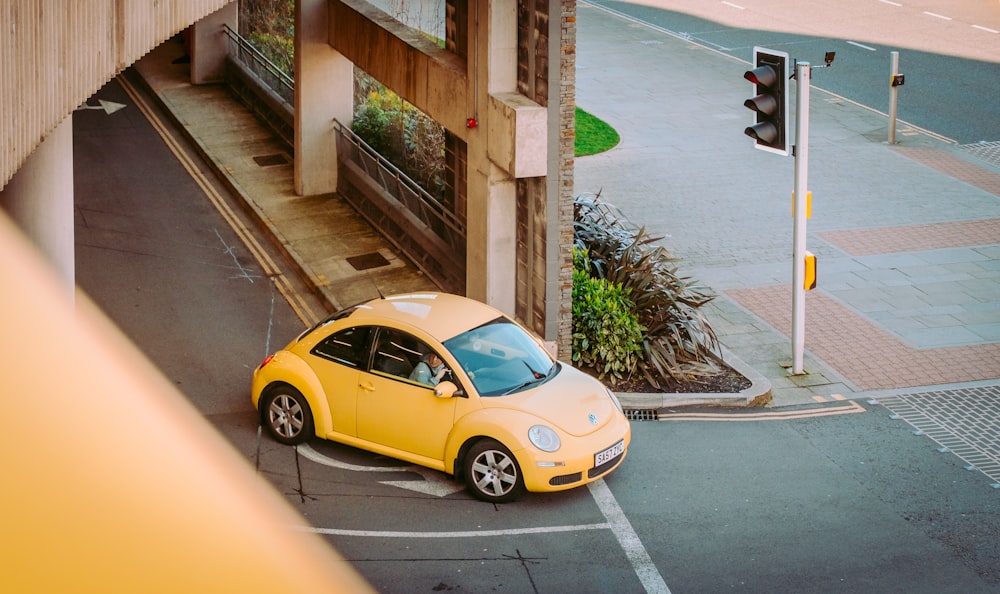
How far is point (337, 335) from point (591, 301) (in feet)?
12.4

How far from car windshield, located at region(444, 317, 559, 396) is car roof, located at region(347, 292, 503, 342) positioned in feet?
0.34

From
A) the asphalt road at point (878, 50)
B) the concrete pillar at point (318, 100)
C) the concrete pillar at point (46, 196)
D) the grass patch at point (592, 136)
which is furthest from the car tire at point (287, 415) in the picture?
the asphalt road at point (878, 50)

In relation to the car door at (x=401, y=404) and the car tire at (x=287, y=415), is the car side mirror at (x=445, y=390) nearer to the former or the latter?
the car door at (x=401, y=404)

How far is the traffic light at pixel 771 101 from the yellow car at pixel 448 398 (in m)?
3.87

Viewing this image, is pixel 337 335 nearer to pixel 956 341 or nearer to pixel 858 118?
pixel 956 341

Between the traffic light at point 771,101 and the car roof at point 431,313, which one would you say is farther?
the traffic light at point 771,101

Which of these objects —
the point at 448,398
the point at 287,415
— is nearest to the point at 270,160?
the point at 287,415

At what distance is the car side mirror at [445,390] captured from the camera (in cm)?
1251

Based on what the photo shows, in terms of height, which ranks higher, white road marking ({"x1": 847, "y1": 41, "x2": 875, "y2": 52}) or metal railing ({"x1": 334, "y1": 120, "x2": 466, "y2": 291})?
white road marking ({"x1": 847, "y1": 41, "x2": 875, "y2": 52})

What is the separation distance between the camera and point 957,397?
15.5 metres

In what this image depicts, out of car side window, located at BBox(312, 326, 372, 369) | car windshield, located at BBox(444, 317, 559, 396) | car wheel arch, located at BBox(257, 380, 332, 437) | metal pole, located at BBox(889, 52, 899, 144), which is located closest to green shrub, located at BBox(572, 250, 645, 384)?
car windshield, located at BBox(444, 317, 559, 396)

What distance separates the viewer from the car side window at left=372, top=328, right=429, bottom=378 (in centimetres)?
1294

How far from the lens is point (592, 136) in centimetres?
2708

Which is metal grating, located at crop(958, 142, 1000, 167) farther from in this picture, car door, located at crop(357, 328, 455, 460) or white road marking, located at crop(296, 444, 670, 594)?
car door, located at crop(357, 328, 455, 460)
